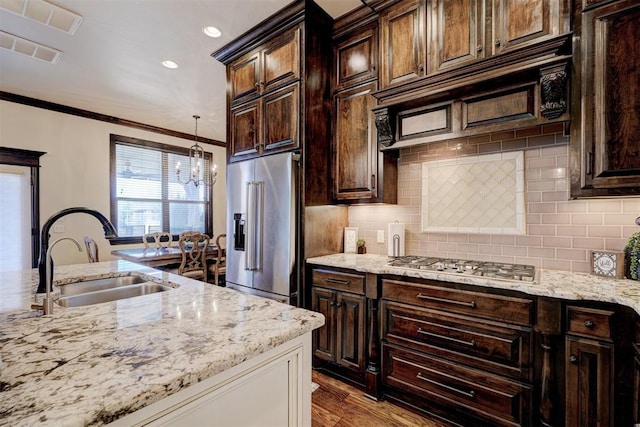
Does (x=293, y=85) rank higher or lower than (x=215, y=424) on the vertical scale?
higher

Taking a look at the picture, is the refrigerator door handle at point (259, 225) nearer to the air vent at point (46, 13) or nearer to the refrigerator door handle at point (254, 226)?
the refrigerator door handle at point (254, 226)

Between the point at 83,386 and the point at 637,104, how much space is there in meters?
2.44

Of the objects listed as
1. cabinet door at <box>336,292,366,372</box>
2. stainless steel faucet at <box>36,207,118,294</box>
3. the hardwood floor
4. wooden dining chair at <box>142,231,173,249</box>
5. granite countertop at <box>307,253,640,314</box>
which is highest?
stainless steel faucet at <box>36,207,118,294</box>

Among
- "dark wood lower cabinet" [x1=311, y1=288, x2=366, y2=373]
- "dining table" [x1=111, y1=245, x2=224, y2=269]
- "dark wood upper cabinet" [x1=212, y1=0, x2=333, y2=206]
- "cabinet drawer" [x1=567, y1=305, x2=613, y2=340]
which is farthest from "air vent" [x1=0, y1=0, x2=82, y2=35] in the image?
"cabinet drawer" [x1=567, y1=305, x2=613, y2=340]

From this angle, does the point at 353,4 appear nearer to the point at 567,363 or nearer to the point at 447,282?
the point at 447,282

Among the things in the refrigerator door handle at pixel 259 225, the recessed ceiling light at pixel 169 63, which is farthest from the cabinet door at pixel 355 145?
the recessed ceiling light at pixel 169 63

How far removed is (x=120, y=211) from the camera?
4.84 m

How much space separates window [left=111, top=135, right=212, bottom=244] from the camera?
4.85 meters

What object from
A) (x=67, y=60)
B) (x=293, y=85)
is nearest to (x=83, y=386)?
(x=293, y=85)

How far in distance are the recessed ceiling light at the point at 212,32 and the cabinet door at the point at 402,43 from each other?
4.81ft

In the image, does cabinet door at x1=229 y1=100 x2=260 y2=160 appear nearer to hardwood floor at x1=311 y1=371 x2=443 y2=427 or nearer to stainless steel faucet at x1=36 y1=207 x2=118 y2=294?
stainless steel faucet at x1=36 y1=207 x2=118 y2=294

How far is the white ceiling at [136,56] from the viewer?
235 cm

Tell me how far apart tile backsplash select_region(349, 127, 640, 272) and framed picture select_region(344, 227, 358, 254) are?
0.57 metres

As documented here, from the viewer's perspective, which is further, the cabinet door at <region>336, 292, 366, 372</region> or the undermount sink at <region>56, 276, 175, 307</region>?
the cabinet door at <region>336, 292, 366, 372</region>
